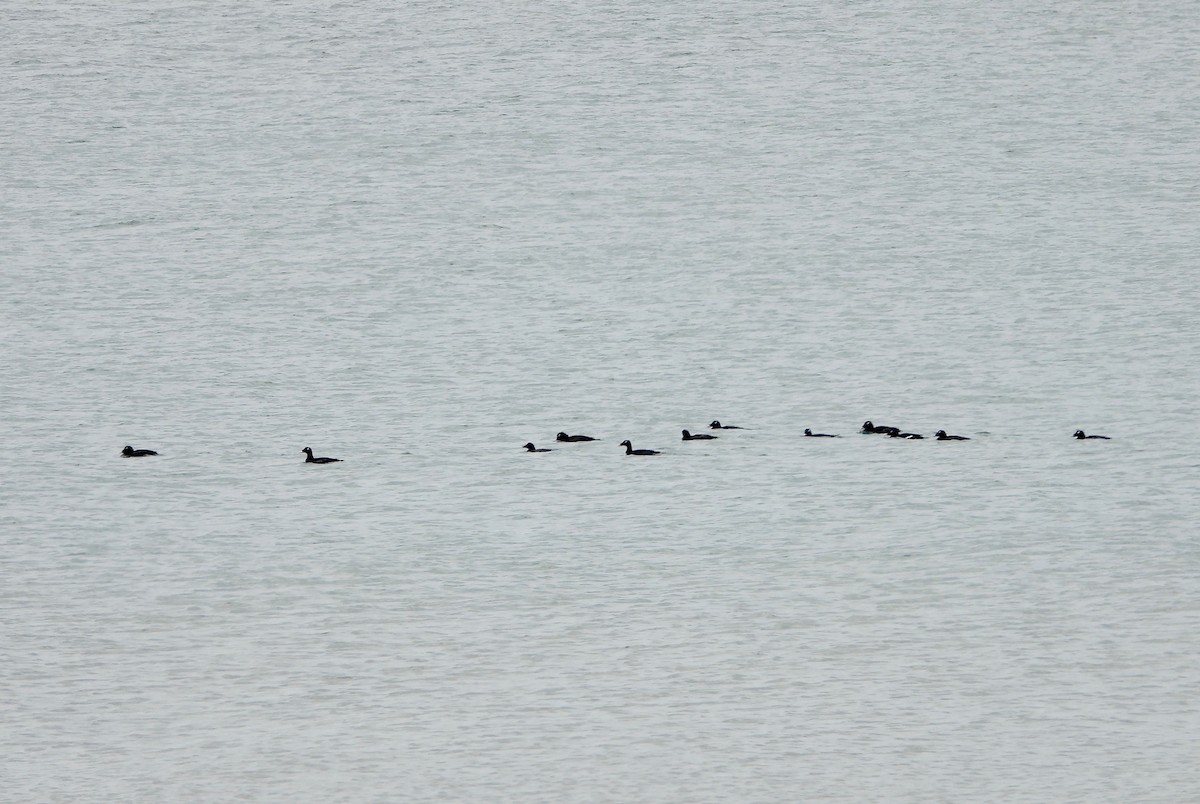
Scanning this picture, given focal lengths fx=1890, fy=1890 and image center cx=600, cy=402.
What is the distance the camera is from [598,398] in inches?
840

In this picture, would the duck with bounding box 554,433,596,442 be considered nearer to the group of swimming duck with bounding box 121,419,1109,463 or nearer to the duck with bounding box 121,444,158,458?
the group of swimming duck with bounding box 121,419,1109,463

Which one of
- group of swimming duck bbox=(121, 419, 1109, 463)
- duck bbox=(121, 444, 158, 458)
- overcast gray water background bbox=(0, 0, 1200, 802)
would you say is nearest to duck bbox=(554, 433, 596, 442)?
group of swimming duck bbox=(121, 419, 1109, 463)

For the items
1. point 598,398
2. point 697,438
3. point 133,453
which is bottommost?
point 133,453

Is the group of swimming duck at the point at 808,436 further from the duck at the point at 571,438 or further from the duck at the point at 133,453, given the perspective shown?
the duck at the point at 133,453

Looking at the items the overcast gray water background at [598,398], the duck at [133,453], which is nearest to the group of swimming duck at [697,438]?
the duck at [133,453]

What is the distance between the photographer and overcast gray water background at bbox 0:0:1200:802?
11906 mm

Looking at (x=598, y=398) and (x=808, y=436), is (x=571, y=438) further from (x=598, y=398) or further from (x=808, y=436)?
(x=808, y=436)

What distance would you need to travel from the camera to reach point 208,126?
3136cm

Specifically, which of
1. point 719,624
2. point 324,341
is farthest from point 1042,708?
point 324,341

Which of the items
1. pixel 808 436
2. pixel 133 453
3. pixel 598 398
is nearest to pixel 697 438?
pixel 808 436

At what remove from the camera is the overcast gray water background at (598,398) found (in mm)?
11906

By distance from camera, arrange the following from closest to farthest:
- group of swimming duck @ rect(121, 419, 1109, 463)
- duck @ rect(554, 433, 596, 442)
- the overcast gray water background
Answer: the overcast gray water background
group of swimming duck @ rect(121, 419, 1109, 463)
duck @ rect(554, 433, 596, 442)

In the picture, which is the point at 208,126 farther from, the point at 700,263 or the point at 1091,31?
the point at 1091,31

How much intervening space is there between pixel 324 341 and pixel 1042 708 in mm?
13578
